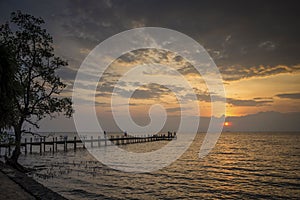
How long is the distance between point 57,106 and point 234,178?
19.5 m

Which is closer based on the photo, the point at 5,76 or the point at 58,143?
the point at 5,76

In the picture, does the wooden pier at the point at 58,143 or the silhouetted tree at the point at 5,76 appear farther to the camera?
the wooden pier at the point at 58,143

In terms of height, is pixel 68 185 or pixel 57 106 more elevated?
pixel 57 106

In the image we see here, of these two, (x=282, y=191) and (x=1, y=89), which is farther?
(x=282, y=191)

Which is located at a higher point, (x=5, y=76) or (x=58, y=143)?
(x=5, y=76)

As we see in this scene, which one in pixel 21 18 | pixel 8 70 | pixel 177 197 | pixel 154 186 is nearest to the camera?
pixel 8 70

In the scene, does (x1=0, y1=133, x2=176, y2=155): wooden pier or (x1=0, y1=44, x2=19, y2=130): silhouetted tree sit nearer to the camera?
(x1=0, y1=44, x2=19, y2=130): silhouetted tree

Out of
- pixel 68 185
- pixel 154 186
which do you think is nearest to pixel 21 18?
pixel 68 185

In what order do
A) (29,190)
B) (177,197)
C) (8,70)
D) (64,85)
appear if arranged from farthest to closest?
(64,85)
(177,197)
(8,70)
(29,190)

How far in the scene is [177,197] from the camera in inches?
703

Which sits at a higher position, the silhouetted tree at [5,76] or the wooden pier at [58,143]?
the silhouetted tree at [5,76]

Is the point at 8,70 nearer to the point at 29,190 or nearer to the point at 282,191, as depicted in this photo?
the point at 29,190

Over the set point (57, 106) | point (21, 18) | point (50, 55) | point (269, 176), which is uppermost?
point (21, 18)

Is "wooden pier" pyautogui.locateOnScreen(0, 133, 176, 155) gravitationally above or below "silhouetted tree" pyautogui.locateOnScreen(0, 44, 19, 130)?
below
